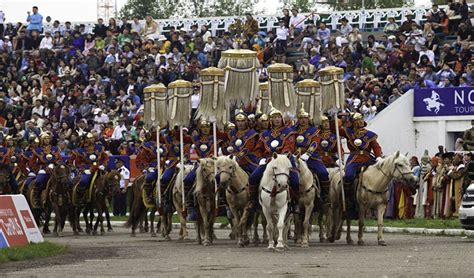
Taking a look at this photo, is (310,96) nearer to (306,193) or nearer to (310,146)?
(310,146)

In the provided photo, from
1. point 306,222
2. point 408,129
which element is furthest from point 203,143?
point 408,129

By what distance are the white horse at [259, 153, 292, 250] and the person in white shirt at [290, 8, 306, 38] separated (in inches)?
867

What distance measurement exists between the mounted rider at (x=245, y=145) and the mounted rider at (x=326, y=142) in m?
1.28

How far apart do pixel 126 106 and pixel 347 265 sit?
83.4 feet

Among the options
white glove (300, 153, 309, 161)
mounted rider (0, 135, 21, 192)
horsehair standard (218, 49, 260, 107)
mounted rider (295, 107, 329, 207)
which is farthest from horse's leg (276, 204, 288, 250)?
mounted rider (0, 135, 21, 192)

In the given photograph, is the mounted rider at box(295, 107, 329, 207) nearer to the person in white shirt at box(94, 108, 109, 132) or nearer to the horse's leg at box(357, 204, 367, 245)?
the horse's leg at box(357, 204, 367, 245)

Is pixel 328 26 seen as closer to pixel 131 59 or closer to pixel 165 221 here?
pixel 131 59

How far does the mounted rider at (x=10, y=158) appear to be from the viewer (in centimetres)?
3075

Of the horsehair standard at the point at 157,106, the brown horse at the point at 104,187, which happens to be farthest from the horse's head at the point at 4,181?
the horsehair standard at the point at 157,106

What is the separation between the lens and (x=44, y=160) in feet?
104

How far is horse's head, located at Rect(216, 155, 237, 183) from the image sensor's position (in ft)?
80.6

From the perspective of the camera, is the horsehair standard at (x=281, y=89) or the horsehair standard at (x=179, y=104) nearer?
the horsehair standard at (x=281, y=89)

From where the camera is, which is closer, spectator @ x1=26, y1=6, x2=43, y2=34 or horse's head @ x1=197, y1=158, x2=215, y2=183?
horse's head @ x1=197, y1=158, x2=215, y2=183

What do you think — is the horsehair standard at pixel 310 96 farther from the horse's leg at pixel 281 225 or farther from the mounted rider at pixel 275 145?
the horse's leg at pixel 281 225
